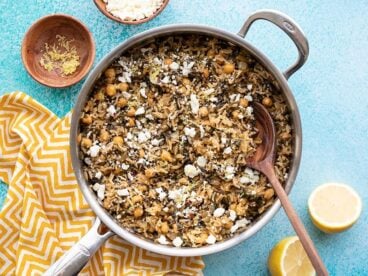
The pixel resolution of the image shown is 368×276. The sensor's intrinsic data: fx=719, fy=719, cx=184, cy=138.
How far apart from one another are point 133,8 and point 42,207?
0.79 m

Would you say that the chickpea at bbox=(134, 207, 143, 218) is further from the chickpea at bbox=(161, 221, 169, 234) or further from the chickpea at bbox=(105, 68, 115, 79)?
the chickpea at bbox=(105, 68, 115, 79)

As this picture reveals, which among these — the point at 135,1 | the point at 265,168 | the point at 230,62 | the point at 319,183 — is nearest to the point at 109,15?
the point at 135,1

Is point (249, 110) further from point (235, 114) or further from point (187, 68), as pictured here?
point (187, 68)

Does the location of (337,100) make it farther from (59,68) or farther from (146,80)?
(59,68)

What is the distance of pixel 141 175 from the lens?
242 cm

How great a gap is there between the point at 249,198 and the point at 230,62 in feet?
1.51

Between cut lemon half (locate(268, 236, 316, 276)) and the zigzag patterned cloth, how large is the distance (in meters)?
0.26

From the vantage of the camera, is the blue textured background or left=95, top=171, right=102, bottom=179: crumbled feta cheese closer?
left=95, top=171, right=102, bottom=179: crumbled feta cheese

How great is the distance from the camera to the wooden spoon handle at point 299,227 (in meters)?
2.19

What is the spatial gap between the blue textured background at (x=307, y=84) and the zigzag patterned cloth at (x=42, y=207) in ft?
0.26

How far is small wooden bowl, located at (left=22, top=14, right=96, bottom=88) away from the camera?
2566 mm

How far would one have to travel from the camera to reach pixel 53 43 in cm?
264

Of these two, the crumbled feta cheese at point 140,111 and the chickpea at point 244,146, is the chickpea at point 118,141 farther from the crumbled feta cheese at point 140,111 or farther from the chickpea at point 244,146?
the chickpea at point 244,146

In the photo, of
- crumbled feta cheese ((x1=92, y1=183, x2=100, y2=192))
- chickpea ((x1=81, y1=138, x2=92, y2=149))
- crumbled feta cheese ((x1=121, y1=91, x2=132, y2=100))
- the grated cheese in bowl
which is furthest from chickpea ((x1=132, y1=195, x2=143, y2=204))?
the grated cheese in bowl
